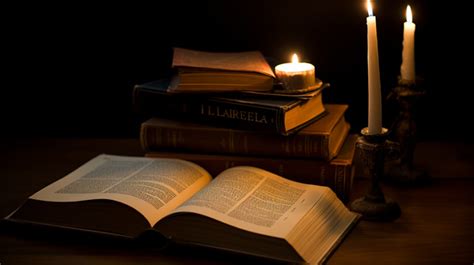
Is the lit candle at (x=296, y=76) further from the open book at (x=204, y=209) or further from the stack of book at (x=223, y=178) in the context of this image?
the open book at (x=204, y=209)

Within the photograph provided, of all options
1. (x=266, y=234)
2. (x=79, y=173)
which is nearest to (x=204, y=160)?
(x=79, y=173)

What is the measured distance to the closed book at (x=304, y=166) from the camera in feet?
4.46

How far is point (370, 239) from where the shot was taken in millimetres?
1208

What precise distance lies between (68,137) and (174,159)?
53 centimetres

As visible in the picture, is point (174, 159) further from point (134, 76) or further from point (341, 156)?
point (134, 76)

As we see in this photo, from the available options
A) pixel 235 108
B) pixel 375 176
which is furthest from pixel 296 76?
pixel 375 176

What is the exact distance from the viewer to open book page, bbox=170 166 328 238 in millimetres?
1136

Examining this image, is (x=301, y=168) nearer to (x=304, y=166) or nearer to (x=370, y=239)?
(x=304, y=166)

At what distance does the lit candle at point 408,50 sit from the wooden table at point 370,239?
215 millimetres

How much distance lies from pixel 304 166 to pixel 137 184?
313mm

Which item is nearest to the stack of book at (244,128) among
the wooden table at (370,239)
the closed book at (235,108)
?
the closed book at (235,108)

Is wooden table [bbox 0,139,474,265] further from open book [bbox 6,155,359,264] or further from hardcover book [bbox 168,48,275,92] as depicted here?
hardcover book [bbox 168,48,275,92]

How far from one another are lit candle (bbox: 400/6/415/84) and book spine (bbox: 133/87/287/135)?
0.27 m

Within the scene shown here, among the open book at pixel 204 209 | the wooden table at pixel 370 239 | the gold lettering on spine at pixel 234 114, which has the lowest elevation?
the wooden table at pixel 370 239
